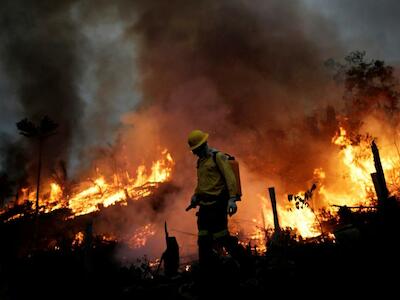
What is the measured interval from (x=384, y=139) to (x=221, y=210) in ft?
98.8

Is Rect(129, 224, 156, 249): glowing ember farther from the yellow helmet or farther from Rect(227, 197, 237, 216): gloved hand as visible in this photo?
Rect(227, 197, 237, 216): gloved hand

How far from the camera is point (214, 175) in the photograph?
4863mm

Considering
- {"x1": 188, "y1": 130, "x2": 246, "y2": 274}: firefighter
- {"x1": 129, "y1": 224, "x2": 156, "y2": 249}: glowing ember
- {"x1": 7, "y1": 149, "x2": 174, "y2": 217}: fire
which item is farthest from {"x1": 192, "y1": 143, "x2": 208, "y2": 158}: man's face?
{"x1": 7, "y1": 149, "x2": 174, "y2": 217}: fire

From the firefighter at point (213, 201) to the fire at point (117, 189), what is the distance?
27379 mm

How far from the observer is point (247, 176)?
3031 centimetres

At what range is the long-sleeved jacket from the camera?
15.3 ft

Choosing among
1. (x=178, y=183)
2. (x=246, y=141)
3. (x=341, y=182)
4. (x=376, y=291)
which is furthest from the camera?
(x=246, y=141)

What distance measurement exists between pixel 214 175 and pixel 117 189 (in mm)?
33590

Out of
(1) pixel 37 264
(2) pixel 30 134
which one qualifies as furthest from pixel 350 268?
(2) pixel 30 134

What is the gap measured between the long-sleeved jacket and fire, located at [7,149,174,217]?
89.8 feet

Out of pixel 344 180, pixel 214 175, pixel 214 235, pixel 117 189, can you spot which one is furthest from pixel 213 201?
pixel 117 189

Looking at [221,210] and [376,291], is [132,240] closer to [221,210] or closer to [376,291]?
[221,210]

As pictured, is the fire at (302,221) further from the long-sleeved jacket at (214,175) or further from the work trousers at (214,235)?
the long-sleeved jacket at (214,175)

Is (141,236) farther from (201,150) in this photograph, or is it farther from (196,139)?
(196,139)
